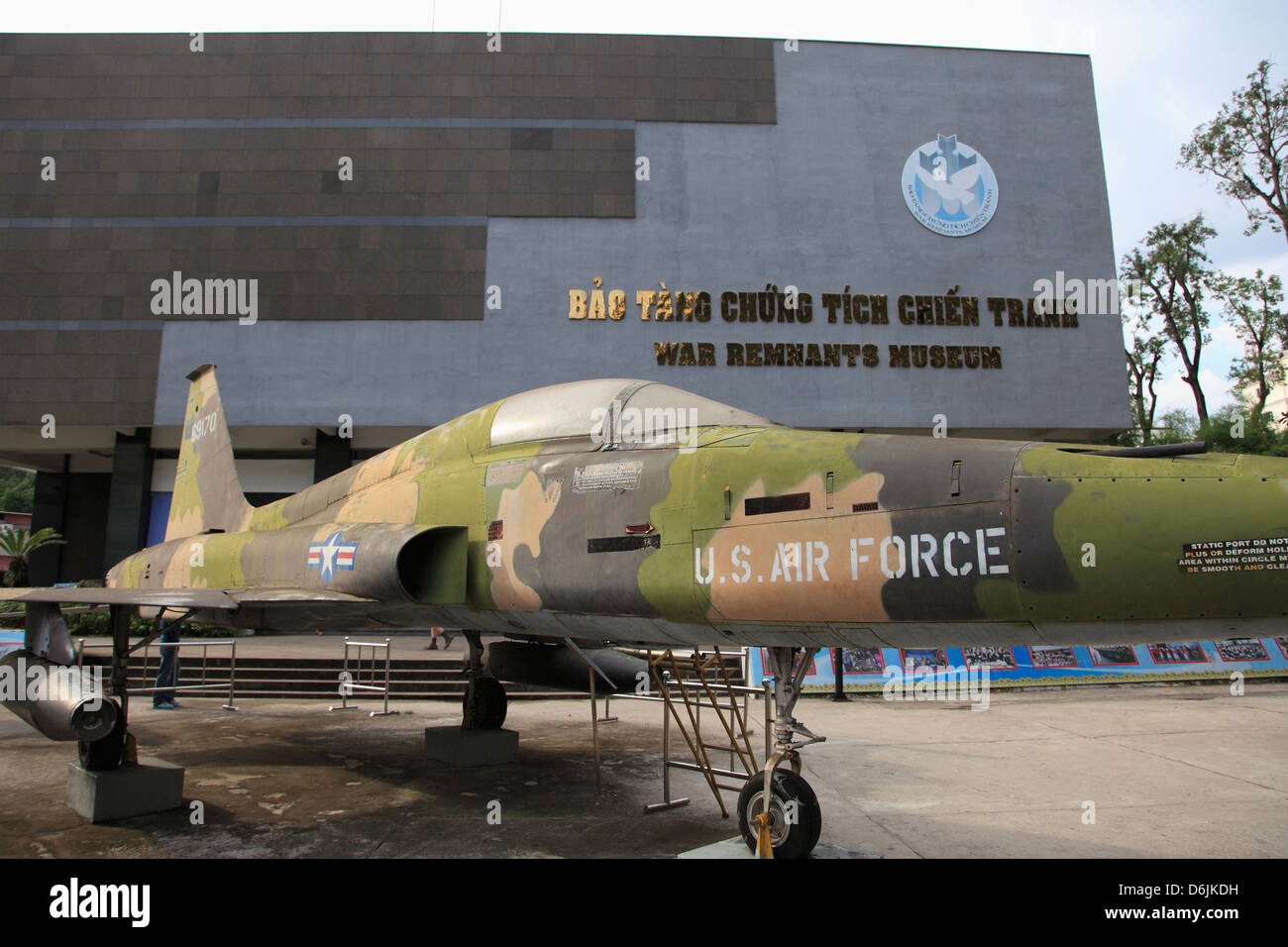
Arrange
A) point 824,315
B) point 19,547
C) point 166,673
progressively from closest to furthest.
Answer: point 166,673, point 824,315, point 19,547

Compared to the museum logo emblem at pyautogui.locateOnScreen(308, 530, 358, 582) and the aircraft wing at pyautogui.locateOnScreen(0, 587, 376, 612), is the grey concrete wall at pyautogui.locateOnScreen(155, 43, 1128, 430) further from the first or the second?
the museum logo emblem at pyautogui.locateOnScreen(308, 530, 358, 582)

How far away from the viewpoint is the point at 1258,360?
37.1m

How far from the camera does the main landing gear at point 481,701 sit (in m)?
9.08

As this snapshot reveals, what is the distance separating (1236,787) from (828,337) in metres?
18.7

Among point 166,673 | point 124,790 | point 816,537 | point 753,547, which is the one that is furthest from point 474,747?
point 166,673

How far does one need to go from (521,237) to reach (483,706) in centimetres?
1866

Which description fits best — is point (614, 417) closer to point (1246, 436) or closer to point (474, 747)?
point (474, 747)

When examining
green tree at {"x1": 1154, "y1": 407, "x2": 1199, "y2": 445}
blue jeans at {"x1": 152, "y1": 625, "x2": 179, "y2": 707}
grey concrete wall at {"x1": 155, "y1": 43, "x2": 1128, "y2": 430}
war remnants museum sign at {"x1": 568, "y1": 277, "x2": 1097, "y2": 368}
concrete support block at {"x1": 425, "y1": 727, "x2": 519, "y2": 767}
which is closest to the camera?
concrete support block at {"x1": 425, "y1": 727, "x2": 519, "y2": 767}

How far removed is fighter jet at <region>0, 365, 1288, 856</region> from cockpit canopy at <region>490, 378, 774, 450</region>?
0.06 feet

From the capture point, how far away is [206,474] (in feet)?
36.5

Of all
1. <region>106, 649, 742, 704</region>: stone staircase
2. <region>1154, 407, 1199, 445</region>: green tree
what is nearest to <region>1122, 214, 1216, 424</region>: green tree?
<region>1154, 407, 1199, 445</region>: green tree

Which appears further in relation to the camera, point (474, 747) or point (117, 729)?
point (474, 747)

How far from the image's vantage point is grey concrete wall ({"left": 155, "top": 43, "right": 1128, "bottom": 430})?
23953 mm
